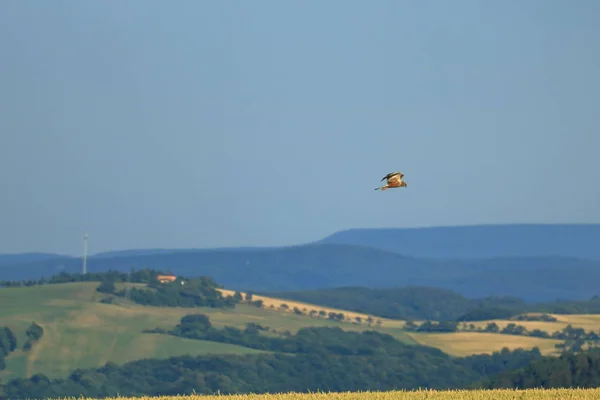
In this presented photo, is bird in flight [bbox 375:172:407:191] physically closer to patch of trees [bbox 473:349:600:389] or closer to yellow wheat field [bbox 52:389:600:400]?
yellow wheat field [bbox 52:389:600:400]

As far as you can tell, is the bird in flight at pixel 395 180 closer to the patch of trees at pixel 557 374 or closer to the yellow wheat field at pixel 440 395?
the yellow wheat field at pixel 440 395

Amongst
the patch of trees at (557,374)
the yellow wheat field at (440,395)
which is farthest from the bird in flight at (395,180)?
the patch of trees at (557,374)

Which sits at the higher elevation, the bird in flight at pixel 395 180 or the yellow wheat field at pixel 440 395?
the bird in flight at pixel 395 180

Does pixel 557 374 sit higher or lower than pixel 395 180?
lower

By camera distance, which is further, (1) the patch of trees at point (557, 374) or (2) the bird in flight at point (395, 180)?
(1) the patch of trees at point (557, 374)

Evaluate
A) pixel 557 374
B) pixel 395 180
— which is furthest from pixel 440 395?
pixel 557 374

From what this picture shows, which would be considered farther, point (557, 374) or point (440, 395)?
point (557, 374)

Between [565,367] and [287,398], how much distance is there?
491ft

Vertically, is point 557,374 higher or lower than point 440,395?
lower

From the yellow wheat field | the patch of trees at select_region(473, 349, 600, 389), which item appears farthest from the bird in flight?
the patch of trees at select_region(473, 349, 600, 389)

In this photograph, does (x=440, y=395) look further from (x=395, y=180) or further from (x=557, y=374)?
(x=557, y=374)

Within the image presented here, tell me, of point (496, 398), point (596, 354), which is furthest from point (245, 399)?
point (596, 354)

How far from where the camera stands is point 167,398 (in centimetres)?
4022

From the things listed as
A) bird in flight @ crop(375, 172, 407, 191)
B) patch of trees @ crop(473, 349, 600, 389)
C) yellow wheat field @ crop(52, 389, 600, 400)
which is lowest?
patch of trees @ crop(473, 349, 600, 389)
